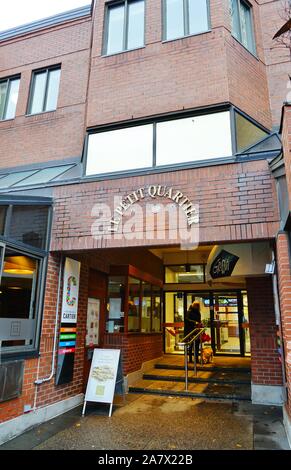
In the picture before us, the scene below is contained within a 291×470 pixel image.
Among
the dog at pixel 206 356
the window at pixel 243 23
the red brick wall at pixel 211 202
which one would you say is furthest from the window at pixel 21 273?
the dog at pixel 206 356

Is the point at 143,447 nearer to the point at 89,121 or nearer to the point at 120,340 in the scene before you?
the point at 120,340

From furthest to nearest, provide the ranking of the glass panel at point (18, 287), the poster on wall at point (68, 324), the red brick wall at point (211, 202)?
the poster on wall at point (68, 324) → the glass panel at point (18, 287) → the red brick wall at point (211, 202)

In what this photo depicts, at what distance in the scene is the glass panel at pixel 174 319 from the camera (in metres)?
12.7

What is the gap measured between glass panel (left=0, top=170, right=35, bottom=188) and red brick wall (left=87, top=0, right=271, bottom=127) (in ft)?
6.87

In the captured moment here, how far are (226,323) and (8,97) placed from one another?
34.2 ft

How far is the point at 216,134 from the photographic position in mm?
6301

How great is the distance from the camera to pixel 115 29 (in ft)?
26.7

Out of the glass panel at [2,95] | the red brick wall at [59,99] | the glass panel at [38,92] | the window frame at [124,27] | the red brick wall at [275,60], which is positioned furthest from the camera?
Result: the glass panel at [2,95]

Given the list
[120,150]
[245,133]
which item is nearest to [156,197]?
[120,150]

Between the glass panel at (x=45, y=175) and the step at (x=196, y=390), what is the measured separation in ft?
17.4

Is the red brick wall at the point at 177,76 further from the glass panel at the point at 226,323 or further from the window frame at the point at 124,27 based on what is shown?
the glass panel at the point at 226,323

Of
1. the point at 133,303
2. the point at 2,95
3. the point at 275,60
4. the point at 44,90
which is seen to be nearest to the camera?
the point at 275,60

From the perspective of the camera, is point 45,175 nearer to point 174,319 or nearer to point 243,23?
point 243,23

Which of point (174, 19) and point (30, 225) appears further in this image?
point (174, 19)
